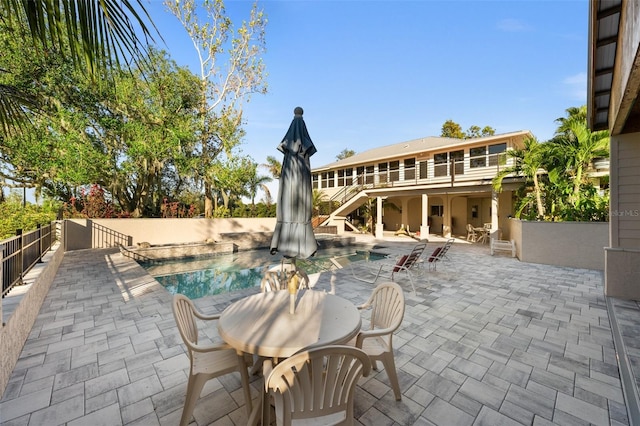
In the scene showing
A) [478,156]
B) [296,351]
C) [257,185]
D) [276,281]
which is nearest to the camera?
[296,351]

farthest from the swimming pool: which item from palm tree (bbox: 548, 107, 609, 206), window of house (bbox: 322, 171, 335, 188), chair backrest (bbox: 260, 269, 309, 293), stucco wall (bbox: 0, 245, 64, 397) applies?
window of house (bbox: 322, 171, 335, 188)

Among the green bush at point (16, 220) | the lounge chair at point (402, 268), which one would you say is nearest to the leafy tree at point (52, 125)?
the green bush at point (16, 220)

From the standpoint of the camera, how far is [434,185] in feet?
47.9

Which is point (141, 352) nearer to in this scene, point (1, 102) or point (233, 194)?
point (1, 102)

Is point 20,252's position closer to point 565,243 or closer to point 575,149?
point 565,243

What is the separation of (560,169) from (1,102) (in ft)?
40.3

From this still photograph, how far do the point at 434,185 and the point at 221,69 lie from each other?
46.2ft

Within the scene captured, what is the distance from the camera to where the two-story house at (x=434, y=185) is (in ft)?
46.3

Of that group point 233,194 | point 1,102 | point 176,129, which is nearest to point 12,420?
point 1,102

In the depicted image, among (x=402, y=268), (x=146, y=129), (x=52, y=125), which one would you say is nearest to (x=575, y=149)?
(x=402, y=268)

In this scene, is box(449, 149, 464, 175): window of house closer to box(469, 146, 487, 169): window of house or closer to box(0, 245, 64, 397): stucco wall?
box(469, 146, 487, 169): window of house

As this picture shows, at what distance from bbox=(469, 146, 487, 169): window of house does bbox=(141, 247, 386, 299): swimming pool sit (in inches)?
345

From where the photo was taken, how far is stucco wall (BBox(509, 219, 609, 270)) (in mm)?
7523

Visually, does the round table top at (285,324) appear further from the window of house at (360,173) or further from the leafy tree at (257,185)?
the leafy tree at (257,185)
